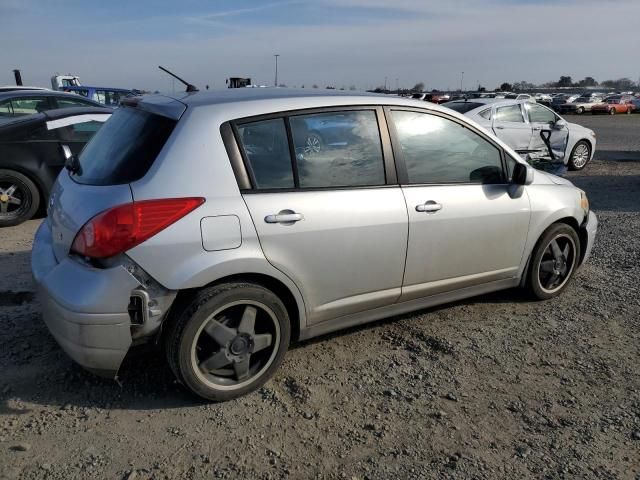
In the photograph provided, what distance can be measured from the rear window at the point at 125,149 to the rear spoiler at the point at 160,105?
0.03 metres

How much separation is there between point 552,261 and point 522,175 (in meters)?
0.95

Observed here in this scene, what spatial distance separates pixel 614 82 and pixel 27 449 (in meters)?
173

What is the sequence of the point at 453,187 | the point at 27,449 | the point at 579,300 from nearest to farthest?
the point at 27,449 → the point at 453,187 → the point at 579,300

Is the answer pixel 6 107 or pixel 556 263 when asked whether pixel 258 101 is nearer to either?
pixel 556 263

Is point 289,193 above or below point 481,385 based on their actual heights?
above

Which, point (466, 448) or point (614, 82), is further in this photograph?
point (614, 82)

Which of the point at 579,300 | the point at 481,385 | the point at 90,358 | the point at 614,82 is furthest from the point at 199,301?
the point at 614,82

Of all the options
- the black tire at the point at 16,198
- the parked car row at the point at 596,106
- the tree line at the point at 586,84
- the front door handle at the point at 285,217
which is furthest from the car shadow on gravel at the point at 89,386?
the tree line at the point at 586,84

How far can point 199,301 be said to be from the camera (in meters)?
2.72

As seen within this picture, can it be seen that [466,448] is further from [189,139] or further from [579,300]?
[579,300]

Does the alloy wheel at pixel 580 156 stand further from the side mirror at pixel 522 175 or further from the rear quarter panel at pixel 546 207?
the side mirror at pixel 522 175

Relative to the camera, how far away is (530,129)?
11.1 m

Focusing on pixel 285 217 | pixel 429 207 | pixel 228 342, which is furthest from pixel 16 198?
pixel 429 207

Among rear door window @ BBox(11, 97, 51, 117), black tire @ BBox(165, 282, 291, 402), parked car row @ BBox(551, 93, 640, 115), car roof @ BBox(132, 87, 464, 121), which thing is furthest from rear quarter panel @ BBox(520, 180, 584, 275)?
parked car row @ BBox(551, 93, 640, 115)
